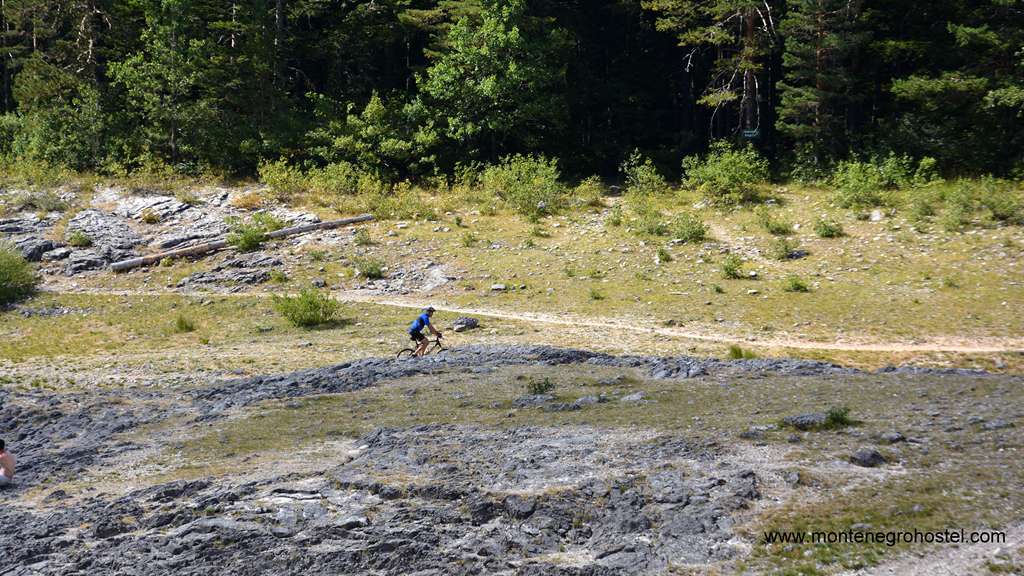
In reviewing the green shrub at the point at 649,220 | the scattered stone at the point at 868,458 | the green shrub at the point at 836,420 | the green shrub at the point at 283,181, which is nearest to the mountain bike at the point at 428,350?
the green shrub at the point at 836,420

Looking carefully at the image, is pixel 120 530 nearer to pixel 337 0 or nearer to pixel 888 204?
pixel 888 204

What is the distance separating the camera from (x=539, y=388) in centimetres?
1303

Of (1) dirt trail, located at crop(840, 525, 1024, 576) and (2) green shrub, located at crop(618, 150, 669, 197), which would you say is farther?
(2) green shrub, located at crop(618, 150, 669, 197)

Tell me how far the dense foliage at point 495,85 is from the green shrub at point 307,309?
1356cm

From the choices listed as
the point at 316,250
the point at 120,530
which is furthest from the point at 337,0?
the point at 120,530

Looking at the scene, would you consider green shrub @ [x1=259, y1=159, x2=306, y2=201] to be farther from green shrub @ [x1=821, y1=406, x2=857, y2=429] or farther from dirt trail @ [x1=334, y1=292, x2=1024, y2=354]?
green shrub @ [x1=821, y1=406, x2=857, y2=429]

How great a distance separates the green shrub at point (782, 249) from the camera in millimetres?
24297

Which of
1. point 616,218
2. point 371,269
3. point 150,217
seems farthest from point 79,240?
point 616,218

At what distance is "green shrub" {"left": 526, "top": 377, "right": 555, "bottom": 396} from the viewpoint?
42.5ft

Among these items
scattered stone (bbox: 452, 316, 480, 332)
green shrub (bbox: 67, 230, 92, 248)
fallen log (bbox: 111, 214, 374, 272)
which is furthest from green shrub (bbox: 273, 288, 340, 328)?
green shrub (bbox: 67, 230, 92, 248)

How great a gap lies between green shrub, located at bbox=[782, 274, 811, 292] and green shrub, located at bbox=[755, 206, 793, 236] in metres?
4.92

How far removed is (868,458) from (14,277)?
2668 cm

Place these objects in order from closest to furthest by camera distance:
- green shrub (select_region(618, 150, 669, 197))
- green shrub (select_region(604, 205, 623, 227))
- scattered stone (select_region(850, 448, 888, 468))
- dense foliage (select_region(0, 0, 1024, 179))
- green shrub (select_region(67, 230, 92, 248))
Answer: scattered stone (select_region(850, 448, 888, 468)) → green shrub (select_region(604, 205, 623, 227)) → green shrub (select_region(67, 230, 92, 248)) → dense foliage (select_region(0, 0, 1024, 179)) → green shrub (select_region(618, 150, 669, 197))

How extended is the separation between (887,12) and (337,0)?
2775 centimetres
